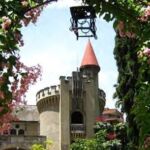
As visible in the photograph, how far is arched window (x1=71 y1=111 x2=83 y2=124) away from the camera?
197ft

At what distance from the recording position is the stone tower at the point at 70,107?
191ft

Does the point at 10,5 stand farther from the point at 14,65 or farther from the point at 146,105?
the point at 146,105

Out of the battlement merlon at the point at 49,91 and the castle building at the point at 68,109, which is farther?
the battlement merlon at the point at 49,91

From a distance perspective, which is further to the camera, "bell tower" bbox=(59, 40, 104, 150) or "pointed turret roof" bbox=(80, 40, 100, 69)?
"pointed turret roof" bbox=(80, 40, 100, 69)

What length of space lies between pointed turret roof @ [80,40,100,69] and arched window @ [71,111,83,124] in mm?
6122

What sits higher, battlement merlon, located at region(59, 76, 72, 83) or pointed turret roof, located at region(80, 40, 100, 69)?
pointed turret roof, located at region(80, 40, 100, 69)

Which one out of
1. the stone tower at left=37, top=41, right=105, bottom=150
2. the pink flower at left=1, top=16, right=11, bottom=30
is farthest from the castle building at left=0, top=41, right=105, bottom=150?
the pink flower at left=1, top=16, right=11, bottom=30

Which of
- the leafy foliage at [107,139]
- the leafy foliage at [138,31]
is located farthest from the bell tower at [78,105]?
the leafy foliage at [138,31]

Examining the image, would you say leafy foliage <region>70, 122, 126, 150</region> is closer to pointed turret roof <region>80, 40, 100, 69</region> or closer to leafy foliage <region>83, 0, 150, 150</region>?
leafy foliage <region>83, 0, 150, 150</region>

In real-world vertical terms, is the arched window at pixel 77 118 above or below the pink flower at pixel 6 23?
above

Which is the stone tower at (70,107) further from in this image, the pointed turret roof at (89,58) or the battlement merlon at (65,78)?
the pointed turret roof at (89,58)

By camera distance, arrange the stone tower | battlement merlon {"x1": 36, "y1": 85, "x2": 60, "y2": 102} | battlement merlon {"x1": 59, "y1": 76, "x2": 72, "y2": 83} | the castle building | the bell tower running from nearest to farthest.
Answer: the castle building < the stone tower < the bell tower < battlement merlon {"x1": 59, "y1": 76, "x2": 72, "y2": 83} < battlement merlon {"x1": 36, "y1": 85, "x2": 60, "y2": 102}

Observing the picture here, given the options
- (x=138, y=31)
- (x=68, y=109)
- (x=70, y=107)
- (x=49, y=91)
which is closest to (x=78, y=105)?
(x=70, y=107)

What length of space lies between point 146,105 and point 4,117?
5.77 ft
